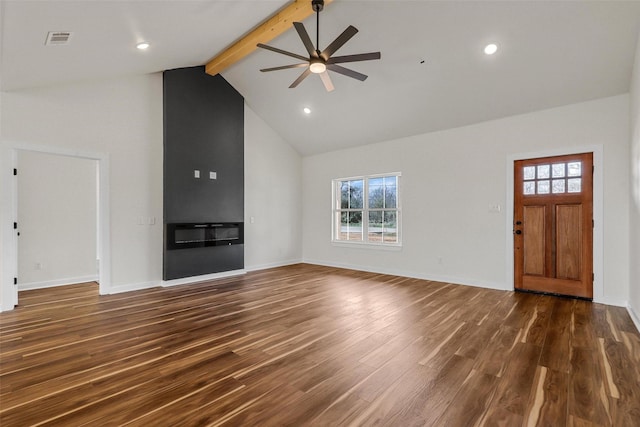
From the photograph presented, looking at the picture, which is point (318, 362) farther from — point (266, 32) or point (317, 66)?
point (266, 32)

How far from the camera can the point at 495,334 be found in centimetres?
306

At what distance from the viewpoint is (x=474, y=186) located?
521 cm

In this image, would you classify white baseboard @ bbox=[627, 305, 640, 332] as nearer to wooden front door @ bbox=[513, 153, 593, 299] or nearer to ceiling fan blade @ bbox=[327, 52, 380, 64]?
wooden front door @ bbox=[513, 153, 593, 299]

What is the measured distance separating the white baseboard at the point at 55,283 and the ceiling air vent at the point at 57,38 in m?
3.86

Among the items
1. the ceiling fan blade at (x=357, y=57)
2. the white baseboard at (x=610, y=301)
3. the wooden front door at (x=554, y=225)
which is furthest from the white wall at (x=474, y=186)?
the ceiling fan blade at (x=357, y=57)

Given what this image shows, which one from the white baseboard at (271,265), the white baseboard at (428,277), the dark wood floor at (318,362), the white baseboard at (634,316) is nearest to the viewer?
the dark wood floor at (318,362)

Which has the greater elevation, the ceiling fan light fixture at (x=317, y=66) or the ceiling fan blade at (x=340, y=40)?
the ceiling fan blade at (x=340, y=40)

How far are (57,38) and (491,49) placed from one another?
487 cm

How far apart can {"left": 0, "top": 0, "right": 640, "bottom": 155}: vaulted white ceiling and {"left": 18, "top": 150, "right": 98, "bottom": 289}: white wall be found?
1630mm

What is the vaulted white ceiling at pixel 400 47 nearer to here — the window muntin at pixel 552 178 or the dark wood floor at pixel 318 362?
the window muntin at pixel 552 178

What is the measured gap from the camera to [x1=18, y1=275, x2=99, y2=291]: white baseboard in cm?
485

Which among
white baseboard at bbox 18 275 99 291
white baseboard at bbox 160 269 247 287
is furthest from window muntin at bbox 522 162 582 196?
white baseboard at bbox 18 275 99 291

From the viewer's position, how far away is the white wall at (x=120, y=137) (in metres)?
4.12

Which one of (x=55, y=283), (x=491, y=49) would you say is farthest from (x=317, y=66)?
(x=55, y=283)
